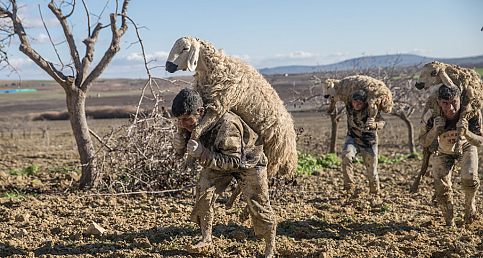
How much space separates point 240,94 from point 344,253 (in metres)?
2.15

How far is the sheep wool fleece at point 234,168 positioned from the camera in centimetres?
380

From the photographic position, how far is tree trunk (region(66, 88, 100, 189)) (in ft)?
22.5

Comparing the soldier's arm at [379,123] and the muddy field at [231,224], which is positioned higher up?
the soldier's arm at [379,123]

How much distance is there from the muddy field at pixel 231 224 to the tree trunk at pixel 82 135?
0.34m

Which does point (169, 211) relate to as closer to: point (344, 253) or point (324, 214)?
point (324, 214)

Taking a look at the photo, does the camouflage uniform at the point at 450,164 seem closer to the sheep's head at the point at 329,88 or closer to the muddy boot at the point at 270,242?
the sheep's head at the point at 329,88

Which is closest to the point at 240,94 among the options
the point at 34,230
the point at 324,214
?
the point at 324,214

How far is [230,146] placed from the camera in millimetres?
3807

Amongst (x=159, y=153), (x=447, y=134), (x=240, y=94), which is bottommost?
(x=159, y=153)

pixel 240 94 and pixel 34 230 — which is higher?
pixel 240 94

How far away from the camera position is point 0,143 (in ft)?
47.7

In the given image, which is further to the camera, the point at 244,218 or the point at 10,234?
the point at 244,218

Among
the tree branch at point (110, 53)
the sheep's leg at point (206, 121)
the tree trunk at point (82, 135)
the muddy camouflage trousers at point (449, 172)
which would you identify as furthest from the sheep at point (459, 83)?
the tree trunk at point (82, 135)

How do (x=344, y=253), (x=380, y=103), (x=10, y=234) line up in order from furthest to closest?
(x=380, y=103), (x=10, y=234), (x=344, y=253)
